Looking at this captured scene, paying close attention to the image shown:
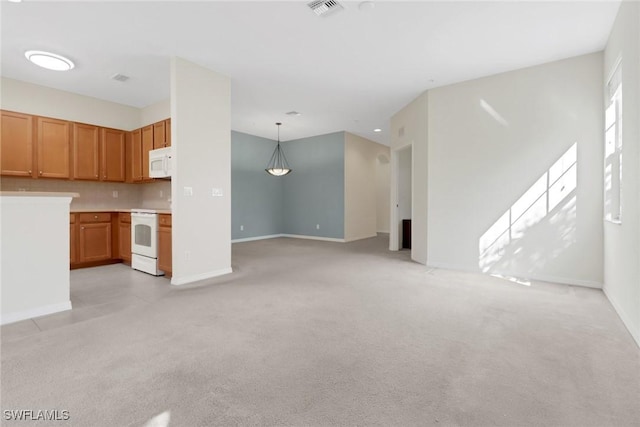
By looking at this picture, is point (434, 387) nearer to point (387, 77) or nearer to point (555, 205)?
point (555, 205)

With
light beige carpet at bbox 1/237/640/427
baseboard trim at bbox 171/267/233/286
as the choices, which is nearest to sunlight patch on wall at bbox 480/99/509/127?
light beige carpet at bbox 1/237/640/427

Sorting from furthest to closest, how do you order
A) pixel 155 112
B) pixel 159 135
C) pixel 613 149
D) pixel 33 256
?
pixel 155 112, pixel 159 135, pixel 613 149, pixel 33 256

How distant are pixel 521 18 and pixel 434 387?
3.54m

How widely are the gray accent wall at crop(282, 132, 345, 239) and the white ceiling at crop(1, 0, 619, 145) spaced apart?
10.4 feet

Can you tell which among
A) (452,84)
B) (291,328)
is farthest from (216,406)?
(452,84)

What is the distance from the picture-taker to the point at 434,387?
176cm

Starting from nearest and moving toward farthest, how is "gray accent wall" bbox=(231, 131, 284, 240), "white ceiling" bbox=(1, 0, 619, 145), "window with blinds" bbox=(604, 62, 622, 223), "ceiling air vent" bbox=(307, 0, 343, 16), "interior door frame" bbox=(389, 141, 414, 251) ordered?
1. "ceiling air vent" bbox=(307, 0, 343, 16)
2. "white ceiling" bbox=(1, 0, 619, 145)
3. "window with blinds" bbox=(604, 62, 622, 223)
4. "interior door frame" bbox=(389, 141, 414, 251)
5. "gray accent wall" bbox=(231, 131, 284, 240)

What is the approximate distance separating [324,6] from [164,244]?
3.49 metres

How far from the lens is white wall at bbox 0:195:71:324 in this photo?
2.63 m

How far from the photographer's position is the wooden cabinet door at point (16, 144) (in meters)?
4.38

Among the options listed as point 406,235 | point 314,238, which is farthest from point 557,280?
point 314,238

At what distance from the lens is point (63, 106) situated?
5.03 metres

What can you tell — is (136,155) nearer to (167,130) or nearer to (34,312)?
(167,130)

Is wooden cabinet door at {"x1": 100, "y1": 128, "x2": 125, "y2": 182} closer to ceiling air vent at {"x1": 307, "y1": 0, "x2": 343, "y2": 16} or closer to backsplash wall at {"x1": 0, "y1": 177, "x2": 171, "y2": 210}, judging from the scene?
backsplash wall at {"x1": 0, "y1": 177, "x2": 171, "y2": 210}
